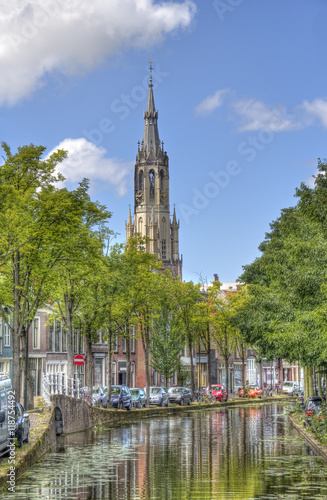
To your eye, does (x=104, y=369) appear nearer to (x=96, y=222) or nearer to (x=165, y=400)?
(x=165, y=400)

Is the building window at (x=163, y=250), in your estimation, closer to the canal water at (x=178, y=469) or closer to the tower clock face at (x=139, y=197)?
the tower clock face at (x=139, y=197)

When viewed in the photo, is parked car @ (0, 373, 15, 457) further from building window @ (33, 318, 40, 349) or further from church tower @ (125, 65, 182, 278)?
church tower @ (125, 65, 182, 278)

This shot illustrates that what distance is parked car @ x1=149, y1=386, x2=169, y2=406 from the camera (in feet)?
211

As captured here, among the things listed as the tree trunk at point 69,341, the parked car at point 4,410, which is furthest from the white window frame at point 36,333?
the parked car at point 4,410

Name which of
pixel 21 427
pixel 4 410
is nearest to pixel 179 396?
pixel 21 427

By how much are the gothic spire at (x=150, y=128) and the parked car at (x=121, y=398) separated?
11752 centimetres

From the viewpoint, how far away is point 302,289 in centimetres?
2833

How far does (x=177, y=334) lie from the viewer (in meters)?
79.8

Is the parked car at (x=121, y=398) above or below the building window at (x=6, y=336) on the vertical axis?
below

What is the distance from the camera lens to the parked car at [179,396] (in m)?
70.9

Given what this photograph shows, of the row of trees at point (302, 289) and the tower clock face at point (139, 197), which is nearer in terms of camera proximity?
the row of trees at point (302, 289)

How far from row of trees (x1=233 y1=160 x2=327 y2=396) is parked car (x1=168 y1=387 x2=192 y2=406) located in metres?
22.5

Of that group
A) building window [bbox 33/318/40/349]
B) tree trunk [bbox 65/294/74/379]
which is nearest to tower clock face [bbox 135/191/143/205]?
building window [bbox 33/318/40/349]

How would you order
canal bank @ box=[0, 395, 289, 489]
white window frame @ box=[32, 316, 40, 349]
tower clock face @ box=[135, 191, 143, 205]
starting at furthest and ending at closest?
tower clock face @ box=[135, 191, 143, 205] < white window frame @ box=[32, 316, 40, 349] < canal bank @ box=[0, 395, 289, 489]
